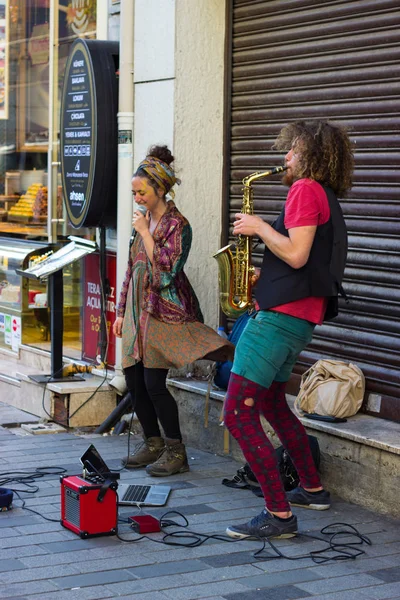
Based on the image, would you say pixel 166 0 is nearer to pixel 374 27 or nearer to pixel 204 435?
pixel 374 27

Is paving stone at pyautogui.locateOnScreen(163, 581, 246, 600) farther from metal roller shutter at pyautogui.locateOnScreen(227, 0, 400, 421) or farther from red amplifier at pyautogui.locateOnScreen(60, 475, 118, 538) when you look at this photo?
metal roller shutter at pyautogui.locateOnScreen(227, 0, 400, 421)

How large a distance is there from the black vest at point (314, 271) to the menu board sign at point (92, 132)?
2957 millimetres

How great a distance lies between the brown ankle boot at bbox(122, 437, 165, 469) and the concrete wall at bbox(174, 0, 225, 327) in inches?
44.0

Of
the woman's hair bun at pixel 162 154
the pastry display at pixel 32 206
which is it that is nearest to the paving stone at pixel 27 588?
the woman's hair bun at pixel 162 154

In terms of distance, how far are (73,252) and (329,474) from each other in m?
2.88

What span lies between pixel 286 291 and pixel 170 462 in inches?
67.4

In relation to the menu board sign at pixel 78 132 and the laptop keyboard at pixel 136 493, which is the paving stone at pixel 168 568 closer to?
the laptop keyboard at pixel 136 493

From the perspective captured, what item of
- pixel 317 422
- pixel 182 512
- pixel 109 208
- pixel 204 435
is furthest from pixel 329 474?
pixel 109 208

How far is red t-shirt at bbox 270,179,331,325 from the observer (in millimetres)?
4777

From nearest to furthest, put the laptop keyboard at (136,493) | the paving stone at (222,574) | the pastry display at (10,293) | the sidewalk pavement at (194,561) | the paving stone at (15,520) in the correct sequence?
1. the sidewalk pavement at (194,561)
2. the paving stone at (222,574)
3. the paving stone at (15,520)
4. the laptop keyboard at (136,493)
5. the pastry display at (10,293)

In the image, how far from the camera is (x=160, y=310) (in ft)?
20.1

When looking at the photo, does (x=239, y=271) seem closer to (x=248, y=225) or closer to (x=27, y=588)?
(x=248, y=225)

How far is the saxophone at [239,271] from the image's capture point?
5344 millimetres

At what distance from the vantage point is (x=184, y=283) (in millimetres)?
6227
